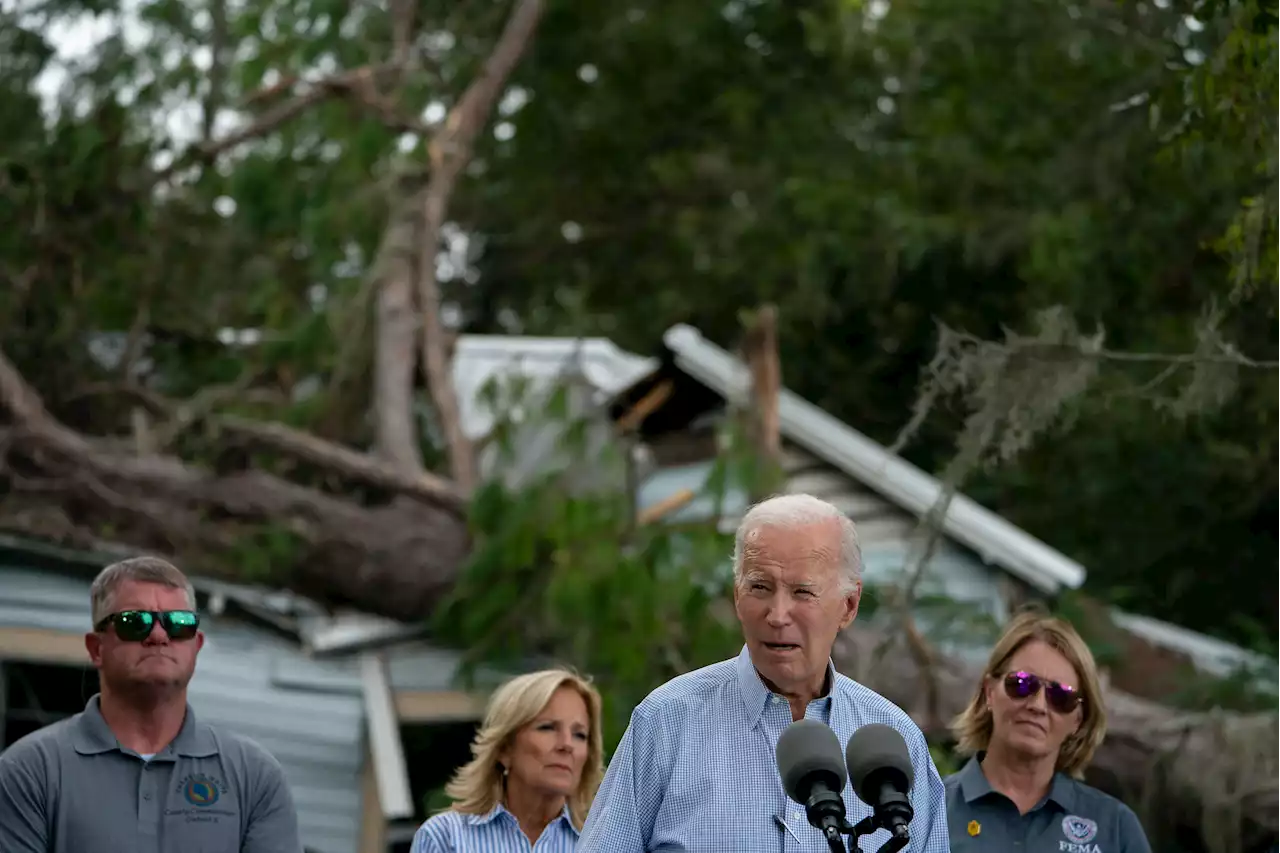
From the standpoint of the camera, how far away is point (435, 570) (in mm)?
10383

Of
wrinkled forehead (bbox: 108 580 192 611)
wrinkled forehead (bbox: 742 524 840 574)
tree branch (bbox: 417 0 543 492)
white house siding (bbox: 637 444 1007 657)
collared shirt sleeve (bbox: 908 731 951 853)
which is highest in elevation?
tree branch (bbox: 417 0 543 492)

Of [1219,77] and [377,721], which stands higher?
[1219,77]

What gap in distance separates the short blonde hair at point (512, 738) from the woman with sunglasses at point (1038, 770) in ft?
3.39

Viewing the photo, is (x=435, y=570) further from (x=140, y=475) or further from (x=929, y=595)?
(x=929, y=595)

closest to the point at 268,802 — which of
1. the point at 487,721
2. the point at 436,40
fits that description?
the point at 487,721

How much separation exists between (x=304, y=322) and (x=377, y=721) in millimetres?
3562

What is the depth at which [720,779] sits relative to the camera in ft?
10.3

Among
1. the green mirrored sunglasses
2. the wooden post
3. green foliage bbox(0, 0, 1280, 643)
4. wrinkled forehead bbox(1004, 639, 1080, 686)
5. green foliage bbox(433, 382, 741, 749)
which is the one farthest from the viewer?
green foliage bbox(0, 0, 1280, 643)

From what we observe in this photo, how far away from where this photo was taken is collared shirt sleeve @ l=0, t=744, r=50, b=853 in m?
3.99

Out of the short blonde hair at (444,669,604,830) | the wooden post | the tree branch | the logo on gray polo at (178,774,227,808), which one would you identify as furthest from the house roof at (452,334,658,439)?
the logo on gray polo at (178,774,227,808)

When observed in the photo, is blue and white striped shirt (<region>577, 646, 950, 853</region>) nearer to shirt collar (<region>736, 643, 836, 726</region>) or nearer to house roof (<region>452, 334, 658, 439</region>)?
shirt collar (<region>736, 643, 836, 726</region>)

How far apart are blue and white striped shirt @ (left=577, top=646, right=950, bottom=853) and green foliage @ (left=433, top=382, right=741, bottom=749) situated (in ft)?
16.1

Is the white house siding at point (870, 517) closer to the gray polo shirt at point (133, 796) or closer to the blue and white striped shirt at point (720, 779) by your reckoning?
the gray polo shirt at point (133, 796)

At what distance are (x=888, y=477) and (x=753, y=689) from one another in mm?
9937
